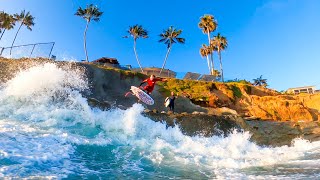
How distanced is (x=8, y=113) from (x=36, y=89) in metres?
4.05

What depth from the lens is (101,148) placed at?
1203 centimetres


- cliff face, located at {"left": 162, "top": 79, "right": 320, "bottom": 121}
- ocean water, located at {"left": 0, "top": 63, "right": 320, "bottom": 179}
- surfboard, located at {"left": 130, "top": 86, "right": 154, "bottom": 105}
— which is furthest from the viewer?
cliff face, located at {"left": 162, "top": 79, "right": 320, "bottom": 121}

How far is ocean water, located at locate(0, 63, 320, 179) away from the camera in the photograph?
348 inches

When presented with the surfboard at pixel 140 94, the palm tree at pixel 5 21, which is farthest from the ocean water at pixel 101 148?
the palm tree at pixel 5 21

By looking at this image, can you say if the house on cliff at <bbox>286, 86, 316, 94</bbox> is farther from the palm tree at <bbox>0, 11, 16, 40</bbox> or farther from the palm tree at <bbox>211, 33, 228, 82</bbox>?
→ the palm tree at <bbox>0, 11, 16, 40</bbox>

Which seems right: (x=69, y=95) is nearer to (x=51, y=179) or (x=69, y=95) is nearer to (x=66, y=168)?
(x=66, y=168)

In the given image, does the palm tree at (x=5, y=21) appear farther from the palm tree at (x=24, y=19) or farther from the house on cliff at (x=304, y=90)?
the house on cliff at (x=304, y=90)

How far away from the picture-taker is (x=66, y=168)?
8.60 m

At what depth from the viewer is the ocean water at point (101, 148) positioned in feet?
29.0

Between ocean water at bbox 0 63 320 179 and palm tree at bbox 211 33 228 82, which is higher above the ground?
palm tree at bbox 211 33 228 82

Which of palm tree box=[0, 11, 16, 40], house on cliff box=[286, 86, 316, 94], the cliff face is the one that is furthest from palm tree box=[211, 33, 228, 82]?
palm tree box=[0, 11, 16, 40]

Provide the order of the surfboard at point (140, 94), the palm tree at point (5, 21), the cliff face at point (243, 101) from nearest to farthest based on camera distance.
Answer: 1. the surfboard at point (140, 94)
2. the cliff face at point (243, 101)
3. the palm tree at point (5, 21)

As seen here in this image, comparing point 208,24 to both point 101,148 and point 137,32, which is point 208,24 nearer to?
point 137,32

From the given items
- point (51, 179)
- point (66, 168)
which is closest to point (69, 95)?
point (66, 168)
